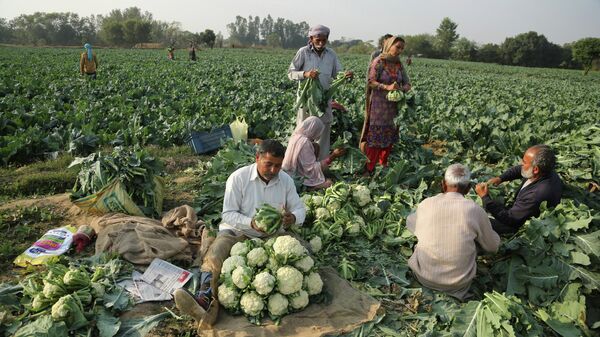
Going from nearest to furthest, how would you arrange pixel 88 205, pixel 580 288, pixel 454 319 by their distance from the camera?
pixel 454 319
pixel 580 288
pixel 88 205

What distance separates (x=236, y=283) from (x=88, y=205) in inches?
107

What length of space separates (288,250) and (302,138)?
2.15 meters

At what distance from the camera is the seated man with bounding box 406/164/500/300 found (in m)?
2.94

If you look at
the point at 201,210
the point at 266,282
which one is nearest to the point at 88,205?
the point at 201,210

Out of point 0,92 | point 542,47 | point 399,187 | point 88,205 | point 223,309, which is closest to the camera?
point 223,309

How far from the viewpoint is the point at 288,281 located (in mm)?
2746

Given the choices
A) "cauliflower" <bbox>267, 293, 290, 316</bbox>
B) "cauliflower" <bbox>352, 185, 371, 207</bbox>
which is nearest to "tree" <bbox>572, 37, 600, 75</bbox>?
"cauliflower" <bbox>352, 185, 371, 207</bbox>

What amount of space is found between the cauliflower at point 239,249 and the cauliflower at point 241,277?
19cm

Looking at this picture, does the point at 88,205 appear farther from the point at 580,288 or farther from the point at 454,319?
the point at 580,288

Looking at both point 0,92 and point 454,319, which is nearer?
point 454,319

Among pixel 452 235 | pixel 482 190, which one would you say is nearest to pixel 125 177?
pixel 452 235

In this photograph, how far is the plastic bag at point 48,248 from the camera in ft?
11.7

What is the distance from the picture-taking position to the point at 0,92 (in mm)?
11969

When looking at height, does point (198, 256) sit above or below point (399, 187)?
below
